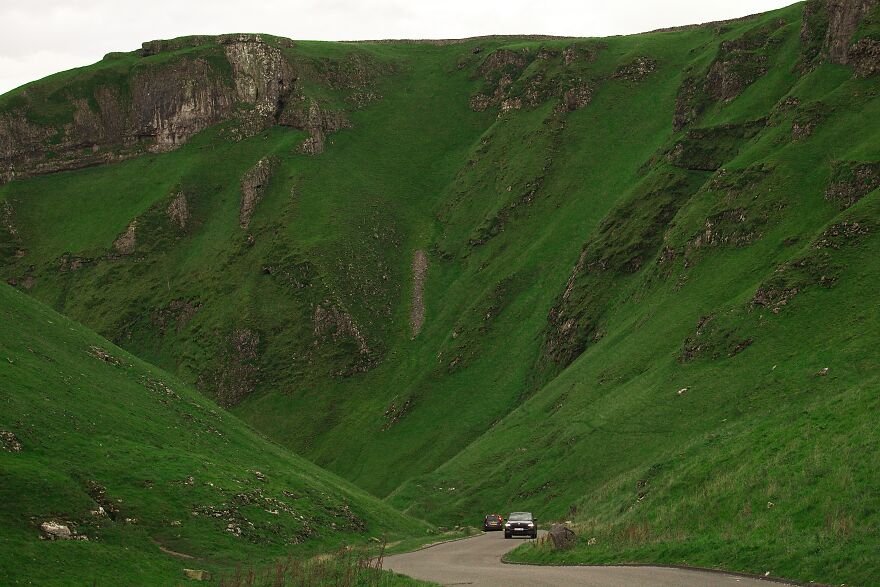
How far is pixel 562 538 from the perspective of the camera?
4391 cm

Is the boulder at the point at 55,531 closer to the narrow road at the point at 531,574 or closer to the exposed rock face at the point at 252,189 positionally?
the narrow road at the point at 531,574

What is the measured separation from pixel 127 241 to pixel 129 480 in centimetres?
15655

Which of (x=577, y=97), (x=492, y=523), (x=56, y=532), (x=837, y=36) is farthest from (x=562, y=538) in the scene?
(x=577, y=97)

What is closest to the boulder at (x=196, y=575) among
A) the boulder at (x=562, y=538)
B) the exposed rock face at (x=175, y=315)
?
the boulder at (x=562, y=538)

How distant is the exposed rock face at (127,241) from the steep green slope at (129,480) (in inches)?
4979

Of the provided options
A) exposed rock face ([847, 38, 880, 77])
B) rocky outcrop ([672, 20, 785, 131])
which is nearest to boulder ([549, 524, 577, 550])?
exposed rock face ([847, 38, 880, 77])

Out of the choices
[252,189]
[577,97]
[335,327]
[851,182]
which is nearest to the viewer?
[851,182]

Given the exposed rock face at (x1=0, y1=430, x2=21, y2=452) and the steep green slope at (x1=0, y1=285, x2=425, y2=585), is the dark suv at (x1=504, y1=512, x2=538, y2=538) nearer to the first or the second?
the steep green slope at (x1=0, y1=285, x2=425, y2=585)

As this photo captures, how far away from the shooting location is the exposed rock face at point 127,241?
648 feet

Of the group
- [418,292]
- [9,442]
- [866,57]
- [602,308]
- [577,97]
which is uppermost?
[577,97]

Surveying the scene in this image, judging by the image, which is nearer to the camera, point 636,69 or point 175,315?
point 175,315

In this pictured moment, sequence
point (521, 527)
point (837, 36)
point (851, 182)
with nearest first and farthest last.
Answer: point (521, 527) → point (851, 182) → point (837, 36)

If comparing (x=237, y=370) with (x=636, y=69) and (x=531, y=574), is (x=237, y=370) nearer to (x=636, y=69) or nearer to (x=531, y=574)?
(x=636, y=69)

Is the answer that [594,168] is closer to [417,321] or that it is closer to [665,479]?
[417,321]
